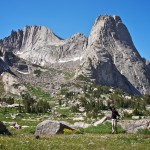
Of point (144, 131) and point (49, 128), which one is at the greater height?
point (49, 128)

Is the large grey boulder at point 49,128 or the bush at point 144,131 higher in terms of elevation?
the large grey boulder at point 49,128

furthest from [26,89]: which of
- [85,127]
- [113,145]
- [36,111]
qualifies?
[113,145]

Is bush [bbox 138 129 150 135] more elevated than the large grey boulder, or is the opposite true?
the large grey boulder

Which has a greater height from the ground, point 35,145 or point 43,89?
point 43,89

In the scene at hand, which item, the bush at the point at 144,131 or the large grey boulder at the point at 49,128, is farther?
the bush at the point at 144,131

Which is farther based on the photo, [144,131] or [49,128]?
[144,131]

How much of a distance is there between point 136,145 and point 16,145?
7286 millimetres

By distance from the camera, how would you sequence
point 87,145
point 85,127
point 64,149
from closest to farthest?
point 64,149 < point 87,145 < point 85,127

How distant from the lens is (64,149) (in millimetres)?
20547

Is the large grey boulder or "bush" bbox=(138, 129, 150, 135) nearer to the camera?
the large grey boulder

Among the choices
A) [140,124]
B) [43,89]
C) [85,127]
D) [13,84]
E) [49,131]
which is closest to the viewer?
[49,131]

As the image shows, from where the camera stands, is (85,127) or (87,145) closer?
(87,145)

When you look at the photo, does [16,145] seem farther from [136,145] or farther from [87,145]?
[136,145]

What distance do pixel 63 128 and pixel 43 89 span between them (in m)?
160
